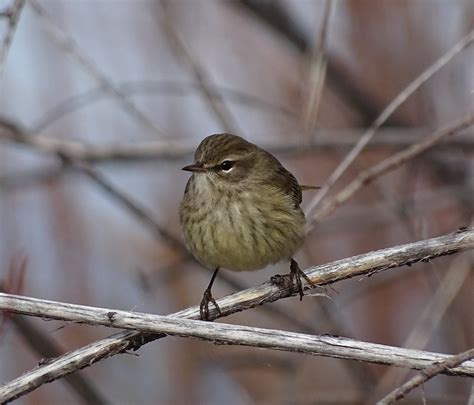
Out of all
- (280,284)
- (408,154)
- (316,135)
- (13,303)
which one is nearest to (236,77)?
(316,135)

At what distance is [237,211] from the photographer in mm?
4219

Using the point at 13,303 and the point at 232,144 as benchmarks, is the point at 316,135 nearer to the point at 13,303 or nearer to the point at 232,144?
the point at 232,144

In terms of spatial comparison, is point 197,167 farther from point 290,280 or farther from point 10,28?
point 10,28

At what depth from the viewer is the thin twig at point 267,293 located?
9.84 feet

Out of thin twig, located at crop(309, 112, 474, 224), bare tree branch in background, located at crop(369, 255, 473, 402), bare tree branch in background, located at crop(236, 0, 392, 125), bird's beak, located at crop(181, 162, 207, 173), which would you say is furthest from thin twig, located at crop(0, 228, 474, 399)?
bare tree branch in background, located at crop(236, 0, 392, 125)

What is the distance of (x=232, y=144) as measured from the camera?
4508 millimetres

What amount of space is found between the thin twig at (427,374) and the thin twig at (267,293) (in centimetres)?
38

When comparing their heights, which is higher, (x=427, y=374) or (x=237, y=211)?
(x=237, y=211)

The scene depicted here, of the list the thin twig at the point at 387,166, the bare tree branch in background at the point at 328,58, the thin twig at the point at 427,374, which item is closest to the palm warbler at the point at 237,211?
the thin twig at the point at 387,166

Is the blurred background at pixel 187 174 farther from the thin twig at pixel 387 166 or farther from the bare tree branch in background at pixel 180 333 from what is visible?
the bare tree branch in background at pixel 180 333

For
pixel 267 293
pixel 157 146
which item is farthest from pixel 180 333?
pixel 157 146

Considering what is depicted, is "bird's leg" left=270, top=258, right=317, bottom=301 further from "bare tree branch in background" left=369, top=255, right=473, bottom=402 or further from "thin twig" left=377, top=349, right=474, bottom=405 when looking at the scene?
"bare tree branch in background" left=369, top=255, right=473, bottom=402

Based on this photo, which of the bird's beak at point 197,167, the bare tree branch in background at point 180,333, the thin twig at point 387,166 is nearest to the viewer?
the bare tree branch in background at point 180,333

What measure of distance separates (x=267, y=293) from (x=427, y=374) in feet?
3.29
